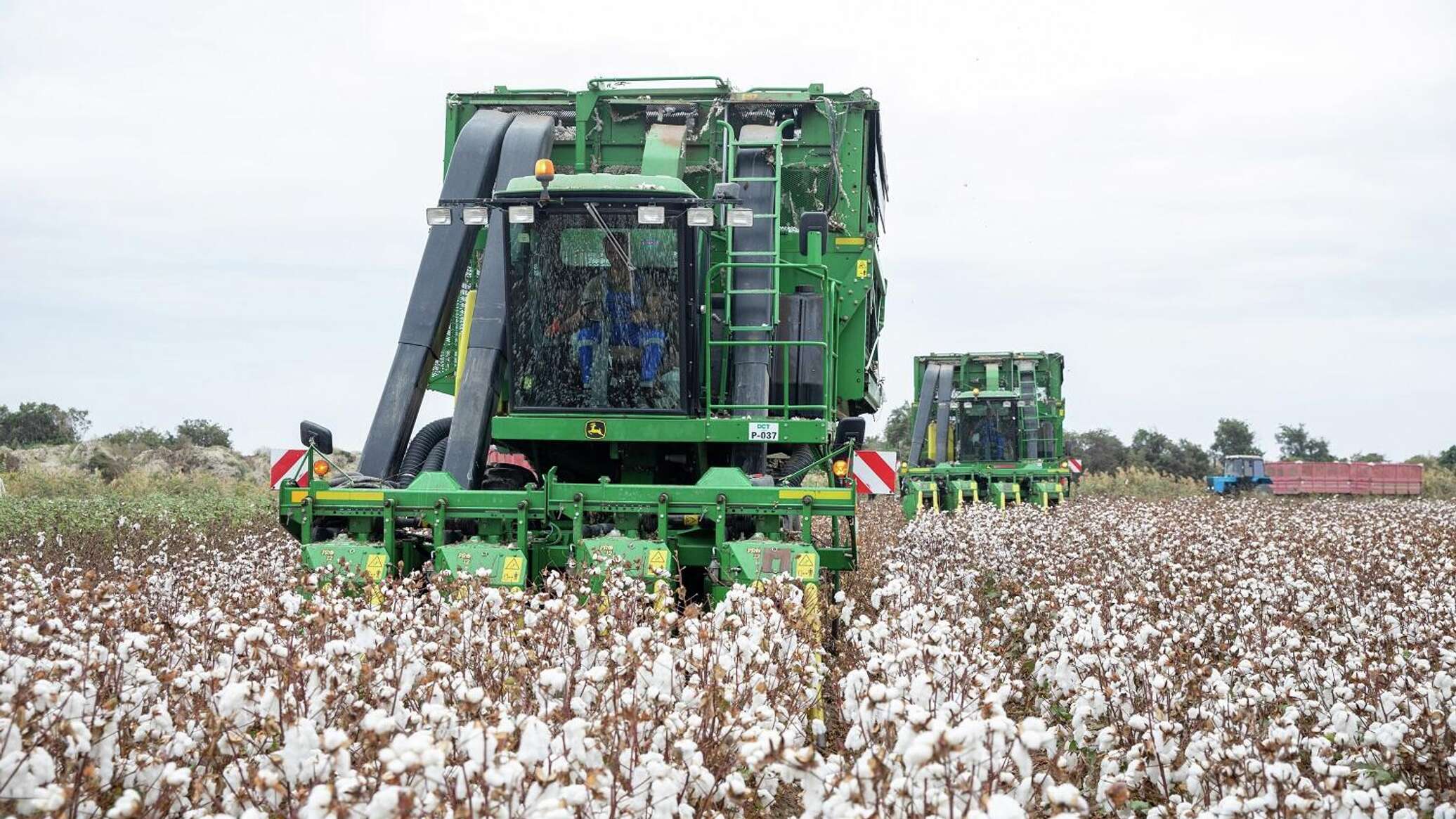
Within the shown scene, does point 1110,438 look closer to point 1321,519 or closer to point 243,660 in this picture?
point 1321,519

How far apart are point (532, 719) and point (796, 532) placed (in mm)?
7381

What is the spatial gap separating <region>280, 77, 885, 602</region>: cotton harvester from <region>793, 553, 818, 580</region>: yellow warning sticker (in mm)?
11

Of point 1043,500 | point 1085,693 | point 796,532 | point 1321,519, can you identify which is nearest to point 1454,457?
point 1043,500

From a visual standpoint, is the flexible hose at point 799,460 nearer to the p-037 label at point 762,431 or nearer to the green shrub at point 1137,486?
the p-037 label at point 762,431

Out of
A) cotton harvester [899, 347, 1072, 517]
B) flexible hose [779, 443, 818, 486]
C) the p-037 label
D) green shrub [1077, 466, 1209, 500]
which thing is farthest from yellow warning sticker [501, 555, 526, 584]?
green shrub [1077, 466, 1209, 500]

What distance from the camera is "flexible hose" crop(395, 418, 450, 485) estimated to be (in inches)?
399

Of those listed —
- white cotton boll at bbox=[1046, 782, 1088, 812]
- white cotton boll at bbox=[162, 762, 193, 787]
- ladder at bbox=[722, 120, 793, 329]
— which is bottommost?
white cotton boll at bbox=[162, 762, 193, 787]

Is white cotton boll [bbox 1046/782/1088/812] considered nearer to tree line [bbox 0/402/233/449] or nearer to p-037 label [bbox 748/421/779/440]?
p-037 label [bbox 748/421/779/440]

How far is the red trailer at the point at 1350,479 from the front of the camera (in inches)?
1619

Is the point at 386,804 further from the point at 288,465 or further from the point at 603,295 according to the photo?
the point at 288,465

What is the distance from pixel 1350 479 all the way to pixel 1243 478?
3937 millimetres

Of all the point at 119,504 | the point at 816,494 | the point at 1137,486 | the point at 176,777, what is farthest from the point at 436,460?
the point at 1137,486

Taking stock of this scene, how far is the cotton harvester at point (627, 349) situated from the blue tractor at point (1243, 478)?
3630 cm

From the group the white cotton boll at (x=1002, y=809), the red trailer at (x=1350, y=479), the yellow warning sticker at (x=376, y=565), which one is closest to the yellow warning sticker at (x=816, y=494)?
the yellow warning sticker at (x=376, y=565)
